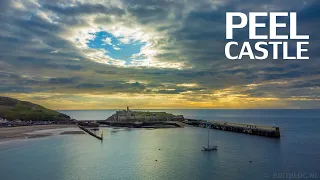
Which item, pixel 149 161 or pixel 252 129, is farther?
pixel 252 129

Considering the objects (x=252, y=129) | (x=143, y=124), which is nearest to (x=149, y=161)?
(x=252, y=129)

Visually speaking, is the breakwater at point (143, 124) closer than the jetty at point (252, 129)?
No

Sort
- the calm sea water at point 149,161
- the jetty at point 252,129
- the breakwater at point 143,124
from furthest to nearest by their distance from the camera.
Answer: the breakwater at point 143,124, the jetty at point 252,129, the calm sea water at point 149,161

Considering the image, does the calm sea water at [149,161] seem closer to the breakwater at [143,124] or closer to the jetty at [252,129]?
the jetty at [252,129]

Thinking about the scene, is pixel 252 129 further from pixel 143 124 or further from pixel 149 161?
pixel 149 161

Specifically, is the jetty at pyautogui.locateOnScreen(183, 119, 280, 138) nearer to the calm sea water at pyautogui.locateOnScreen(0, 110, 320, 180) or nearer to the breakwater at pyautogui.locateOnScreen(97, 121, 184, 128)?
the breakwater at pyautogui.locateOnScreen(97, 121, 184, 128)

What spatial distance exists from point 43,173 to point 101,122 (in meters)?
121

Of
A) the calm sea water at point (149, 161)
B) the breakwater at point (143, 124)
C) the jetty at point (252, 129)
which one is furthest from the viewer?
the breakwater at point (143, 124)

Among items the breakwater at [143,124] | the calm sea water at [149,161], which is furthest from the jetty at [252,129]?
the calm sea water at [149,161]

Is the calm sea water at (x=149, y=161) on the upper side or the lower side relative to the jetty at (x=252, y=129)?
lower

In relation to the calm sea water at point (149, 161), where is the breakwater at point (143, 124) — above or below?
above

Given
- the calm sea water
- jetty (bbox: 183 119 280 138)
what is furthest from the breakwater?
the calm sea water

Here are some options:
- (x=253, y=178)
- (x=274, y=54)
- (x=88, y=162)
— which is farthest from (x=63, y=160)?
(x=274, y=54)

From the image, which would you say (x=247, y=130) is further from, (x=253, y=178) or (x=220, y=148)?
(x=253, y=178)
